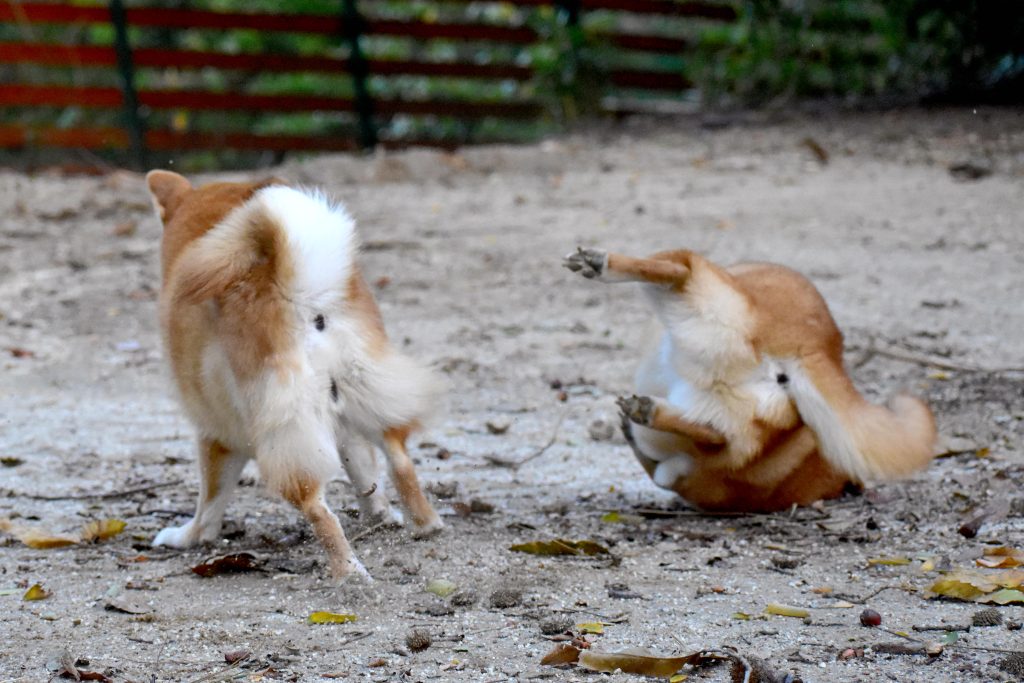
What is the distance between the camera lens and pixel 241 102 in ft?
42.1

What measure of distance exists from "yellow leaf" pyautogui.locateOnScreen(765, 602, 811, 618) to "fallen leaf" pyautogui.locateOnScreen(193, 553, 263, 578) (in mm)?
1599

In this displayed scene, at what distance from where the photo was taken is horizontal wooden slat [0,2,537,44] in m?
12.0

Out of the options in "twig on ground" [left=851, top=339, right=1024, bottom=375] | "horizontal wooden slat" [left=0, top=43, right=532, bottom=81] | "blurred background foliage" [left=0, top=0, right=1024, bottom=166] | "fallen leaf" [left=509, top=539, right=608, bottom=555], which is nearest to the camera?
"fallen leaf" [left=509, top=539, right=608, bottom=555]

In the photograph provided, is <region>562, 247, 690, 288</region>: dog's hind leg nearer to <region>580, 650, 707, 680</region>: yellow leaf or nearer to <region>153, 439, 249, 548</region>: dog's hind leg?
<region>153, 439, 249, 548</region>: dog's hind leg

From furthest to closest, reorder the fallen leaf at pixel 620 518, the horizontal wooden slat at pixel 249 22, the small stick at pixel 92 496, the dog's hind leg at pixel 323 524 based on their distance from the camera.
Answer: the horizontal wooden slat at pixel 249 22, the small stick at pixel 92 496, the fallen leaf at pixel 620 518, the dog's hind leg at pixel 323 524

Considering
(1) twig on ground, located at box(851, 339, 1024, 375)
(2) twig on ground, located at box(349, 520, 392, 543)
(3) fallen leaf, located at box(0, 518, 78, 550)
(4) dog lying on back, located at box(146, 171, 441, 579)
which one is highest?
(4) dog lying on back, located at box(146, 171, 441, 579)

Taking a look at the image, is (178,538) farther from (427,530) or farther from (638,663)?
(638,663)

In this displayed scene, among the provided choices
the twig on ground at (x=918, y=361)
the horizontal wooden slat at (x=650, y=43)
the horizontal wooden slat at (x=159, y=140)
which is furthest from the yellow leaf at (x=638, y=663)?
the horizontal wooden slat at (x=650, y=43)

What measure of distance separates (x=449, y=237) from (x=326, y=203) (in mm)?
4937

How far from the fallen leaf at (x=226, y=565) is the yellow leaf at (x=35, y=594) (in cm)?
46

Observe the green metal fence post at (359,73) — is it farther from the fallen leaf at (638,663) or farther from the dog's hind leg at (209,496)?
the fallen leaf at (638,663)

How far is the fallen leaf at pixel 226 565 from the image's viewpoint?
4.07 m

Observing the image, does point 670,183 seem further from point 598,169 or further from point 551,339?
point 551,339

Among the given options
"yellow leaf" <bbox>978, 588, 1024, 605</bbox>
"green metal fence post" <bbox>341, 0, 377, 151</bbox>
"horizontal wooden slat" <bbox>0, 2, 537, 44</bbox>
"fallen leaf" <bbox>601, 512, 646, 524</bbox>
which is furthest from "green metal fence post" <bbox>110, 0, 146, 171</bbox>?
"yellow leaf" <bbox>978, 588, 1024, 605</bbox>
